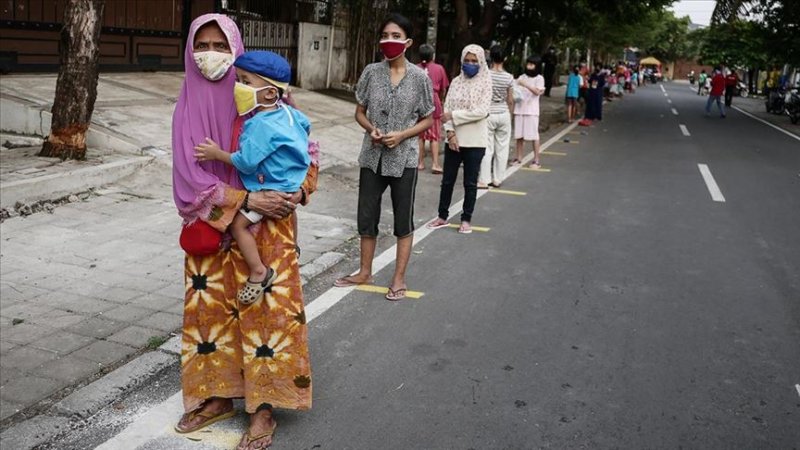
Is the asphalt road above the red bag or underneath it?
underneath

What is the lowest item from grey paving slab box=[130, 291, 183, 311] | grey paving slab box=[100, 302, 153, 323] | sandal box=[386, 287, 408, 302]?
grey paving slab box=[100, 302, 153, 323]

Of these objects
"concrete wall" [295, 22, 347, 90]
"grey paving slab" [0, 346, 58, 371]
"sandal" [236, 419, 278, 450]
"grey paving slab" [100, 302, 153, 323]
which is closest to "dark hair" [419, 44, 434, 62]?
"grey paving slab" [100, 302, 153, 323]

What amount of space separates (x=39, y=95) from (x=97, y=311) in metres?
7.03

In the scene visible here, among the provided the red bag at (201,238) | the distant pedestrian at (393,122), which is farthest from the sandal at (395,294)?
the red bag at (201,238)

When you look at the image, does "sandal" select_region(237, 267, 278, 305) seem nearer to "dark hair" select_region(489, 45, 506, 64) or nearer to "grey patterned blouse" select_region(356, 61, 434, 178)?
"grey patterned blouse" select_region(356, 61, 434, 178)

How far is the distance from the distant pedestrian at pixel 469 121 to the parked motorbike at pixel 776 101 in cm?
2602

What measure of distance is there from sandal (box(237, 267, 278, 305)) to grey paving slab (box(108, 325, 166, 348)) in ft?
5.05

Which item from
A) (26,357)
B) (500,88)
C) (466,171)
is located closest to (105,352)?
Result: (26,357)

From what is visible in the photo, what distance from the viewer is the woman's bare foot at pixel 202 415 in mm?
3605

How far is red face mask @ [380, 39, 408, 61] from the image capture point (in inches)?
209

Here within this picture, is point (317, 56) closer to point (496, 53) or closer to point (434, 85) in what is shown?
point (434, 85)

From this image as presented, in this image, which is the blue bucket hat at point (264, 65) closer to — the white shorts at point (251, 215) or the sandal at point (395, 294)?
the white shorts at point (251, 215)

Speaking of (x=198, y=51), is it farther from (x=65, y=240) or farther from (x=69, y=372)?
(x=65, y=240)

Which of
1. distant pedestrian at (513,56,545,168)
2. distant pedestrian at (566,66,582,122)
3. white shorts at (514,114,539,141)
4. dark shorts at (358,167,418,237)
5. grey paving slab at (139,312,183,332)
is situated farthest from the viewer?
distant pedestrian at (566,66,582,122)
